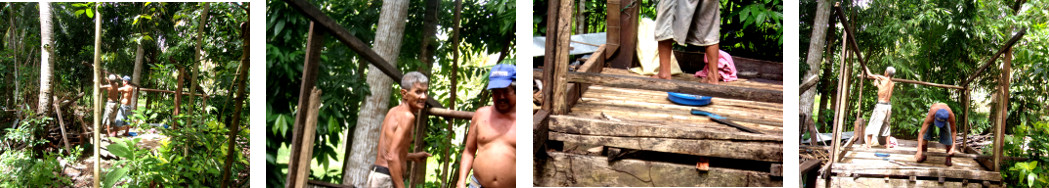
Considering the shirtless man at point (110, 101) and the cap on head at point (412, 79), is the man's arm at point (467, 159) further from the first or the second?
the shirtless man at point (110, 101)

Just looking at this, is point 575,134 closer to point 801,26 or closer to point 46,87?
point 801,26

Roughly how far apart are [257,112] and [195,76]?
69 centimetres

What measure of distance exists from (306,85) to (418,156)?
0.44 m

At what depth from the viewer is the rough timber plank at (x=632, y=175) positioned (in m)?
2.71

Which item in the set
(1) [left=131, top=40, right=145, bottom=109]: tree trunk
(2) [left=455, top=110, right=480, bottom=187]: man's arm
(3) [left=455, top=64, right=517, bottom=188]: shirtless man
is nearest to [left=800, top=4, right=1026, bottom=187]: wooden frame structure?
(3) [left=455, top=64, right=517, bottom=188]: shirtless man

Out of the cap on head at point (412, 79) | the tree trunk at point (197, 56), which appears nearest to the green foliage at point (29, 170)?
the tree trunk at point (197, 56)

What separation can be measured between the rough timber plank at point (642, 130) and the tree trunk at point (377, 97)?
2.00ft

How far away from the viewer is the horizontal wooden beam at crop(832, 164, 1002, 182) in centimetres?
308

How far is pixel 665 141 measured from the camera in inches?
107

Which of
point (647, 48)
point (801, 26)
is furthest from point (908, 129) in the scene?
point (647, 48)

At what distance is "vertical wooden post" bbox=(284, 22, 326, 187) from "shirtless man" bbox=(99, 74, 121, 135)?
3.76ft

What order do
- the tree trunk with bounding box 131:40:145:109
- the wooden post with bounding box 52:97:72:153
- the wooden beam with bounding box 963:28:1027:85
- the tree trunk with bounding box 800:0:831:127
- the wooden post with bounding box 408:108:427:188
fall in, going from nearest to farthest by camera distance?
the wooden post with bounding box 408:108:427:188 < the tree trunk with bounding box 800:0:831:127 < the wooden beam with bounding box 963:28:1027:85 < the tree trunk with bounding box 131:40:145:109 < the wooden post with bounding box 52:97:72:153

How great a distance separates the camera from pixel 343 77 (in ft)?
8.70

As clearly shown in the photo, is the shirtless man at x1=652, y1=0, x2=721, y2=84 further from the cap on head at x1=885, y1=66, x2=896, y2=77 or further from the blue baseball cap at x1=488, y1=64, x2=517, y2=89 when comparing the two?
the cap on head at x1=885, y1=66, x2=896, y2=77
